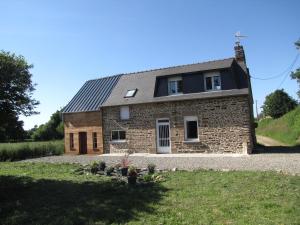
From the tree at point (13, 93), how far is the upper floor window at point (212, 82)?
40.6ft

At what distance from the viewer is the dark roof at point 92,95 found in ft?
83.0

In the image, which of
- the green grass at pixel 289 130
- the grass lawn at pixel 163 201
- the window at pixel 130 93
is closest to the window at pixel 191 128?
the window at pixel 130 93

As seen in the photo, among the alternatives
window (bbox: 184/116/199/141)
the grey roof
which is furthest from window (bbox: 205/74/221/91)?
window (bbox: 184/116/199/141)

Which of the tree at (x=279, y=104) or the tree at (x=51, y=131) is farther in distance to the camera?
the tree at (x=51, y=131)

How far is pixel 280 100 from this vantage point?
5362 cm

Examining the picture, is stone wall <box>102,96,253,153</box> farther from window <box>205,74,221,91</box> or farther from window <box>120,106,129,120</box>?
window <box>205,74,221,91</box>

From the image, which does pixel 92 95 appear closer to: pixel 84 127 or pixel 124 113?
pixel 84 127

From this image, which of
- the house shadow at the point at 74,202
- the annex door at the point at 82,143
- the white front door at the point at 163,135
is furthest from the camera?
the annex door at the point at 82,143

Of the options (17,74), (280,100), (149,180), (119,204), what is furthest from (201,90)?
(280,100)

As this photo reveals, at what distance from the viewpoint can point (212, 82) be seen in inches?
822

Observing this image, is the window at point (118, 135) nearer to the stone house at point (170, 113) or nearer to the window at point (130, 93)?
the stone house at point (170, 113)

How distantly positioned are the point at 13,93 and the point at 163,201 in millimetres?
6937

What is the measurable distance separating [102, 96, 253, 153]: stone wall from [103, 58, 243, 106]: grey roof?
389 millimetres

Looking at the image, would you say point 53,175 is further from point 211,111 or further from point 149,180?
point 211,111
